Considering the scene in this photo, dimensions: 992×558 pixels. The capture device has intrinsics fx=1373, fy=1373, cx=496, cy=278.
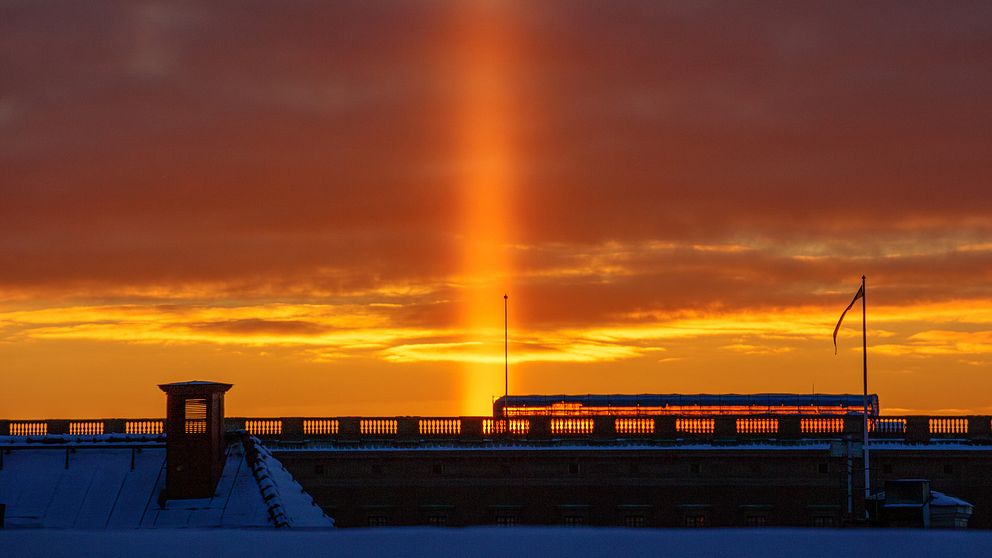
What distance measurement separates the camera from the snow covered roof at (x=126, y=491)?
46625 millimetres

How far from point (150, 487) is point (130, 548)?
41.1 metres

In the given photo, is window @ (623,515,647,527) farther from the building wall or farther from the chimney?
the chimney

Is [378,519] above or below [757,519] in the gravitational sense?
below

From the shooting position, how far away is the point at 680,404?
107 metres

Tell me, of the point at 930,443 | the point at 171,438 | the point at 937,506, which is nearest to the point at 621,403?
the point at 930,443

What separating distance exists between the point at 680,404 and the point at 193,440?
62242 millimetres

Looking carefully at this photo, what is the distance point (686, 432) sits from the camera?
8031 cm

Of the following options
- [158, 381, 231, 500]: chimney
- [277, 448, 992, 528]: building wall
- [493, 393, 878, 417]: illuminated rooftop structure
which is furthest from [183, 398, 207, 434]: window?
[493, 393, 878, 417]: illuminated rooftop structure

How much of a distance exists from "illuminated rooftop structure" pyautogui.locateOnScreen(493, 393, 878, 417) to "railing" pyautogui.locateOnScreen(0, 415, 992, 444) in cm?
2347

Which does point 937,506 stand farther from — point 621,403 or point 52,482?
point 621,403

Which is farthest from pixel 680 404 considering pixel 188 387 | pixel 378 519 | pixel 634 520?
pixel 188 387

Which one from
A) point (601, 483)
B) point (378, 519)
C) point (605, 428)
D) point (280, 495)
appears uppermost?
point (605, 428)

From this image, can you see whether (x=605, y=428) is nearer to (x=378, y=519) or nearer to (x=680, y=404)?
(x=378, y=519)

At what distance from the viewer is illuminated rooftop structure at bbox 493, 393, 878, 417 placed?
10562 cm
